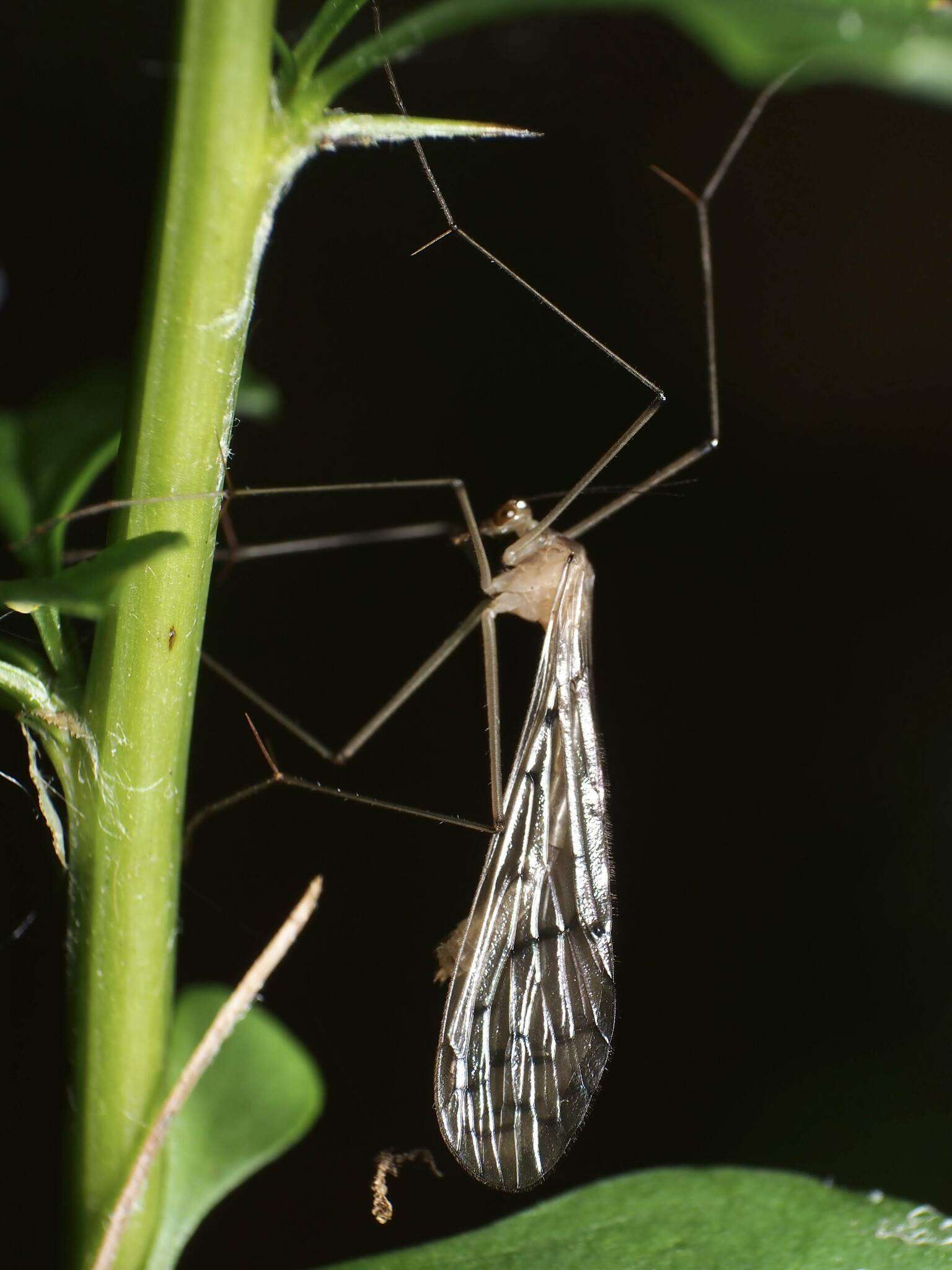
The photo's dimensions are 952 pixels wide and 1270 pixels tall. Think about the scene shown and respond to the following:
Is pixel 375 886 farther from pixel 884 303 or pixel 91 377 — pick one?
pixel 884 303

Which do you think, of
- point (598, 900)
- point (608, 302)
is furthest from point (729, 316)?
point (598, 900)

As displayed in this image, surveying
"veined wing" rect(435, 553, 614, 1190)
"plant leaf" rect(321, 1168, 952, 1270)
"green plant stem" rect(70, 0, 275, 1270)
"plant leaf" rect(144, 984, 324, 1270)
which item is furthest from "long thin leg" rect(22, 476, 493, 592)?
"plant leaf" rect(321, 1168, 952, 1270)

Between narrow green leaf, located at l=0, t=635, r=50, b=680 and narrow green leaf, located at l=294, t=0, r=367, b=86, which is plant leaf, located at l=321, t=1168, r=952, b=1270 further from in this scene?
narrow green leaf, located at l=294, t=0, r=367, b=86

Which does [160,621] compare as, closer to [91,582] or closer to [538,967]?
[91,582]

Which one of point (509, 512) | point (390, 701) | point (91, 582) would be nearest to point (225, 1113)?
point (91, 582)

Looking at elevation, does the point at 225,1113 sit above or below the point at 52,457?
below

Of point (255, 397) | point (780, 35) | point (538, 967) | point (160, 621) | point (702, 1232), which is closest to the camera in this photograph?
point (780, 35)

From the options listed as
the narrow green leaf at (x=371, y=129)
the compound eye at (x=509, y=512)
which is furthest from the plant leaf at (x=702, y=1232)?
the compound eye at (x=509, y=512)
